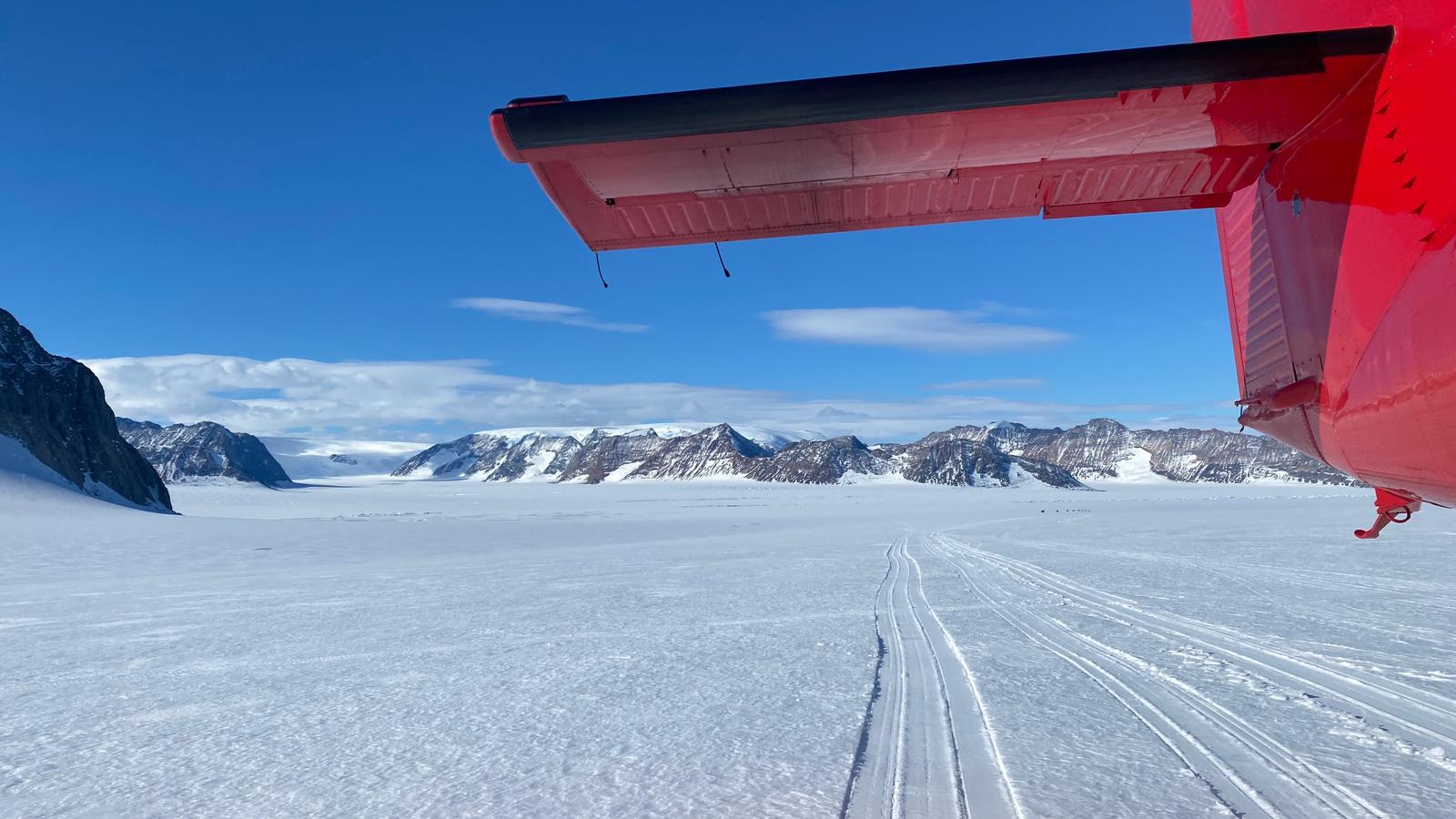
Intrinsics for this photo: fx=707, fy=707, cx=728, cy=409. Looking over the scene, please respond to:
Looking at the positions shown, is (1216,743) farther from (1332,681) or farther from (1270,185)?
(1270,185)

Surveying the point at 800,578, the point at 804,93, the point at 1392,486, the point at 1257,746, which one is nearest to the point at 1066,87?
the point at 804,93

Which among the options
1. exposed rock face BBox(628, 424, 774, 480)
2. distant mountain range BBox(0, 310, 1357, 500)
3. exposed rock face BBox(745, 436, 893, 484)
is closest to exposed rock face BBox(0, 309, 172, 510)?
distant mountain range BBox(0, 310, 1357, 500)

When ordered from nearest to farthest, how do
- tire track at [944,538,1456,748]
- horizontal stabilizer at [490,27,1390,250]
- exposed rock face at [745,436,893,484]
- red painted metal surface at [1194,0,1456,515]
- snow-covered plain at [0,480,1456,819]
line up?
red painted metal surface at [1194,0,1456,515]
horizontal stabilizer at [490,27,1390,250]
snow-covered plain at [0,480,1456,819]
tire track at [944,538,1456,748]
exposed rock face at [745,436,893,484]

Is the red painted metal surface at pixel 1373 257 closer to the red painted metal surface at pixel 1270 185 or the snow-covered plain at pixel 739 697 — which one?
the red painted metal surface at pixel 1270 185

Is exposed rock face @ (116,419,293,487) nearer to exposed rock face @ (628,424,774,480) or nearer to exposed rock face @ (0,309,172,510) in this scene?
exposed rock face @ (628,424,774,480)

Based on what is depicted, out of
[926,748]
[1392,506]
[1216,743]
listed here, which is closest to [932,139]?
[926,748]

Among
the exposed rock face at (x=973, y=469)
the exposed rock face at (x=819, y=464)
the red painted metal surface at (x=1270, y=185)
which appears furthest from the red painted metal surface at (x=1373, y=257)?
the exposed rock face at (x=973, y=469)

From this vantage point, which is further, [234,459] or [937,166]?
[234,459]
